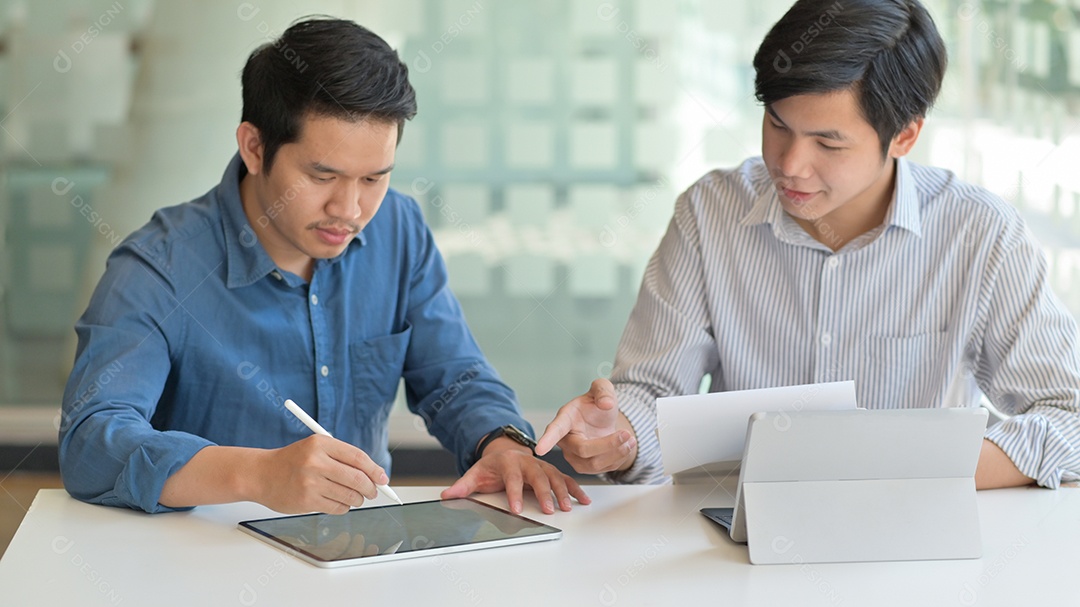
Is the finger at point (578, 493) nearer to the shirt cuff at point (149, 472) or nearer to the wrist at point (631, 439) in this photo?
the wrist at point (631, 439)

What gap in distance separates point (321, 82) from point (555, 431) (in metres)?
0.64

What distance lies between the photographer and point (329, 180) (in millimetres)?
1704

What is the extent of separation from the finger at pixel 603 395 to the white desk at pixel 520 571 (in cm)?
17

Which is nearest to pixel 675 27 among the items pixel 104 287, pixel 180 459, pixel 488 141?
pixel 488 141

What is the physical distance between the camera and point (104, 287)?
166cm

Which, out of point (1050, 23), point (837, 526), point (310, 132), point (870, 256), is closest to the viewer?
point (837, 526)

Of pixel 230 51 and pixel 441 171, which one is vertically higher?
pixel 230 51

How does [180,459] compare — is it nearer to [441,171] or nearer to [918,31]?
[918,31]

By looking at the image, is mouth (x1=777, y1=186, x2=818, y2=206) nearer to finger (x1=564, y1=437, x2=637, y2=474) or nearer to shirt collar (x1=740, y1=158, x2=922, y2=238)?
shirt collar (x1=740, y1=158, x2=922, y2=238)

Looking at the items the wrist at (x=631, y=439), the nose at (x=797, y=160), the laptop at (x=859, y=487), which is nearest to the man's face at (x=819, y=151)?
the nose at (x=797, y=160)

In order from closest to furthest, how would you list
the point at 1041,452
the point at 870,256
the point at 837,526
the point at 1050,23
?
the point at 837,526 → the point at 1041,452 → the point at 870,256 → the point at 1050,23

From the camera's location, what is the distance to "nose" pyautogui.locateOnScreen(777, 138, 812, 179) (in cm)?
168

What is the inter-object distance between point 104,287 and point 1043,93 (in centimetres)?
288

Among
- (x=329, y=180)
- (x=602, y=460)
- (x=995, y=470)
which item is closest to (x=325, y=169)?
(x=329, y=180)
